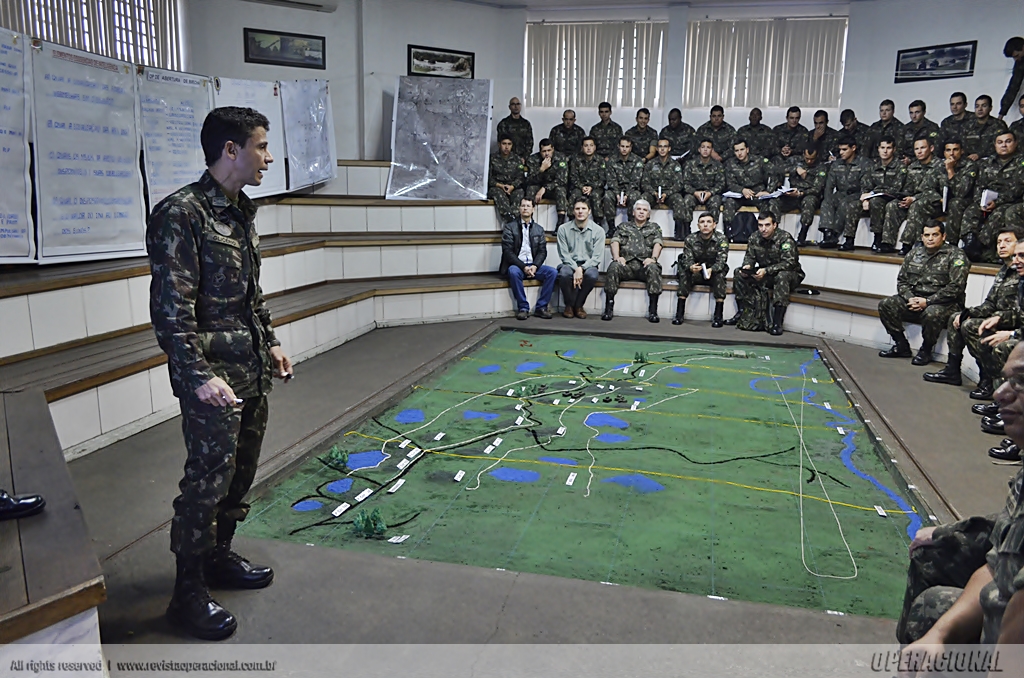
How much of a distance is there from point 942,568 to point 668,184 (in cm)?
711

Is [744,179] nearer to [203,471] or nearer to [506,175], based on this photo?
[506,175]

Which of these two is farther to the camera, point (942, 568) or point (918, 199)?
point (918, 199)

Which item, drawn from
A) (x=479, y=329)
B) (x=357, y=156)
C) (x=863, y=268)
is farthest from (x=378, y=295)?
(x=863, y=268)

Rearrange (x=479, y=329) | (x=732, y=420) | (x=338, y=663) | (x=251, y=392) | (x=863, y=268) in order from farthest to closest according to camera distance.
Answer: (x=863, y=268), (x=479, y=329), (x=732, y=420), (x=251, y=392), (x=338, y=663)

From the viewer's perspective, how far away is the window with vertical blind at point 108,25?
220 inches

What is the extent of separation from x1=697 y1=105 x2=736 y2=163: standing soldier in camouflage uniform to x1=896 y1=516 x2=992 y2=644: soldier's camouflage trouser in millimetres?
7494

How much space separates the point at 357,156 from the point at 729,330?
465 cm

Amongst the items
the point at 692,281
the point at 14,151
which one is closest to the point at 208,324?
the point at 14,151

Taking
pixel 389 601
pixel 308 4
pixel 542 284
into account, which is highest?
pixel 308 4

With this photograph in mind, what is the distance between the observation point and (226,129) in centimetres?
210

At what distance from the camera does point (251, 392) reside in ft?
7.40

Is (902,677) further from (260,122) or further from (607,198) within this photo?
(607,198)

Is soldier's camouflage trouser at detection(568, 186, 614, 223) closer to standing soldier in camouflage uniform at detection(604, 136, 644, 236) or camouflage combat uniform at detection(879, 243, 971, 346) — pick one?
standing soldier in camouflage uniform at detection(604, 136, 644, 236)

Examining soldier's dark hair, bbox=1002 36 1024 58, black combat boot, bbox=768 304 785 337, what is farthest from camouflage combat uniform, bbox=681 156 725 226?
soldier's dark hair, bbox=1002 36 1024 58
